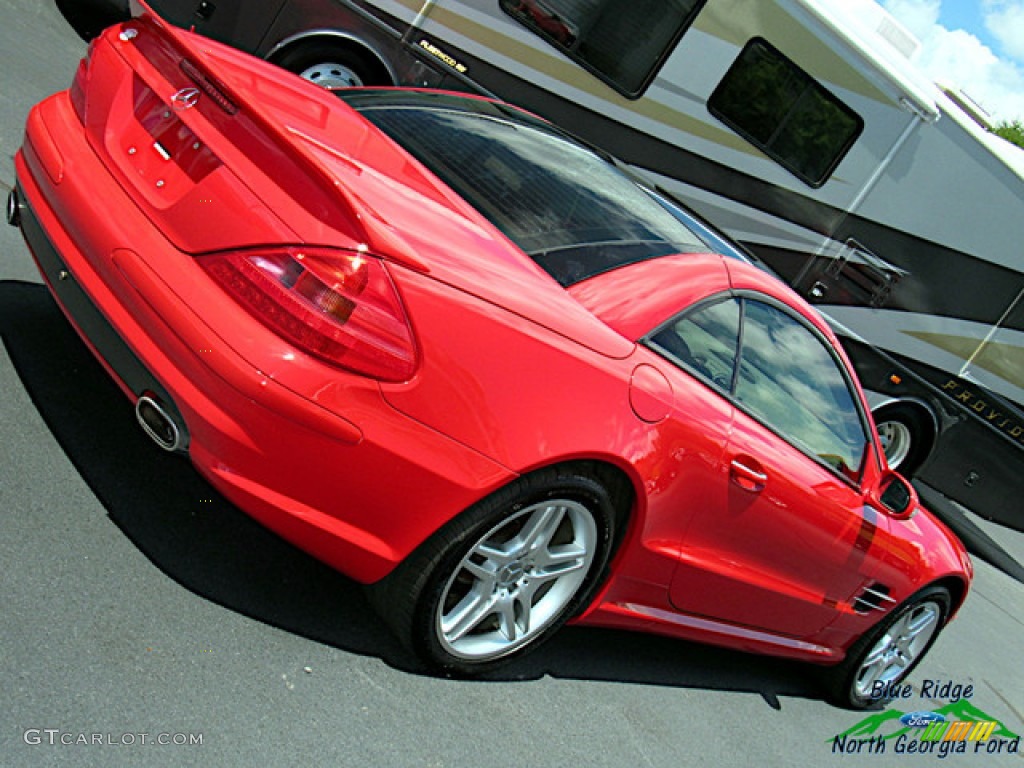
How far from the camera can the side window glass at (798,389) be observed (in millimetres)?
3678

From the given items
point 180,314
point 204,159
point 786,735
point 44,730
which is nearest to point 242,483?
point 180,314

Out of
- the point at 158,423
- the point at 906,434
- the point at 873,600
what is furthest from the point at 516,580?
the point at 906,434

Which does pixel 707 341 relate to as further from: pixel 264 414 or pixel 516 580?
pixel 264 414

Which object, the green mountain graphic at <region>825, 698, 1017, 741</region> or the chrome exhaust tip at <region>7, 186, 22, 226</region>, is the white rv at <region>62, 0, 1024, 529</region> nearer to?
the green mountain graphic at <region>825, 698, 1017, 741</region>

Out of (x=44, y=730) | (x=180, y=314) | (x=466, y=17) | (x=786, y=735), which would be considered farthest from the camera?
(x=466, y=17)

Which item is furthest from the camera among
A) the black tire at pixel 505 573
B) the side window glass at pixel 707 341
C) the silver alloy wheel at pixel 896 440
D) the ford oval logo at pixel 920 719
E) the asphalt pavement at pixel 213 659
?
the silver alloy wheel at pixel 896 440

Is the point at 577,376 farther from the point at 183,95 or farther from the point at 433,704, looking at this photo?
the point at 183,95

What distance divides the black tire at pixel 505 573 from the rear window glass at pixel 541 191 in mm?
676

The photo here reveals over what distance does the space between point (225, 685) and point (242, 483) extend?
0.55 metres

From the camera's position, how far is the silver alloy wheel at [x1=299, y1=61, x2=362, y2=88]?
27.1 feet

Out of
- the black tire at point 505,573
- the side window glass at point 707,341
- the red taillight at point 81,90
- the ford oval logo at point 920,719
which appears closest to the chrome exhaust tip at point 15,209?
the red taillight at point 81,90

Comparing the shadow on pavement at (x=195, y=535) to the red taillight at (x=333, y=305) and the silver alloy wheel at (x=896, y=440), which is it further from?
the silver alloy wheel at (x=896, y=440)

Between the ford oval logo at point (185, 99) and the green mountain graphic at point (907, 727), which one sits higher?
the ford oval logo at point (185, 99)

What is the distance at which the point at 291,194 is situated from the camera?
8.91 ft
